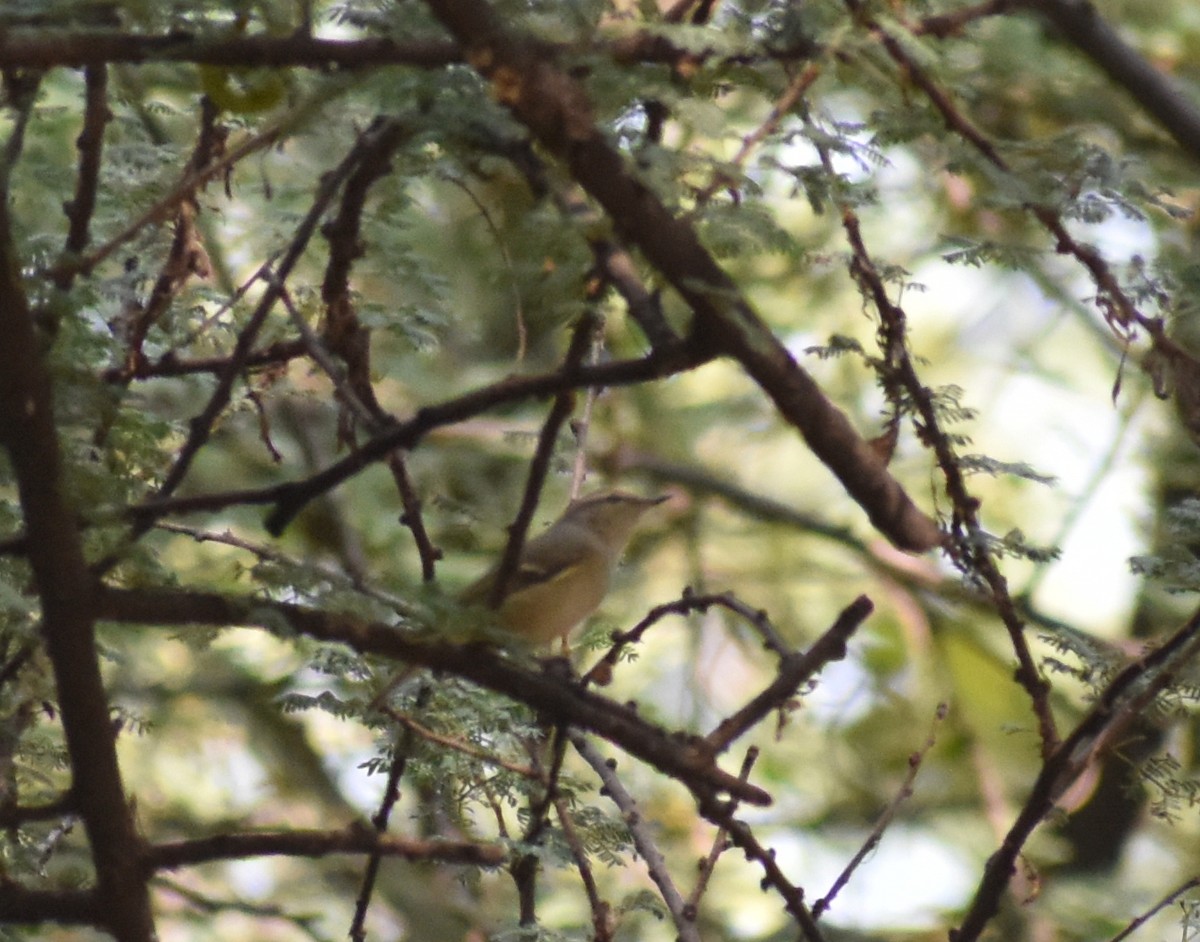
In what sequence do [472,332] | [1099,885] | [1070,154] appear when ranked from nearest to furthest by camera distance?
1. [1070,154]
2. [472,332]
3. [1099,885]

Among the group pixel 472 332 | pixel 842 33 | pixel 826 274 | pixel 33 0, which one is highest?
pixel 826 274

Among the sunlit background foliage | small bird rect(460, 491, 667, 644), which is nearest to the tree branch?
the sunlit background foliage

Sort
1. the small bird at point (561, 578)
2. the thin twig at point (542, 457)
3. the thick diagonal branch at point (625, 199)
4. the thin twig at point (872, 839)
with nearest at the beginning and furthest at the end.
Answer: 1. the thick diagonal branch at point (625, 199)
2. the thin twig at point (542, 457)
3. the thin twig at point (872, 839)
4. the small bird at point (561, 578)

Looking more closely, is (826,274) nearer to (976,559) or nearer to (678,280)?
(976,559)

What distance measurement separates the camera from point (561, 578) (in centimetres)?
294

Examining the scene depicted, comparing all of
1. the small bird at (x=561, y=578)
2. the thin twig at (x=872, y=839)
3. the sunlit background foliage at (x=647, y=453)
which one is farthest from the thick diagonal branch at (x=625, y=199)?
the small bird at (x=561, y=578)

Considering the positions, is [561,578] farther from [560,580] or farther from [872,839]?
[872,839]

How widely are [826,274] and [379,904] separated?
2.93 m

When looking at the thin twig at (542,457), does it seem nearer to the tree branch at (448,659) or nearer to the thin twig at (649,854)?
the tree branch at (448,659)

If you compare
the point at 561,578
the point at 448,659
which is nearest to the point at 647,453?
the point at 561,578

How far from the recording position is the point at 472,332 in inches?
132

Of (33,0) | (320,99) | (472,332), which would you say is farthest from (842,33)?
(472,332)

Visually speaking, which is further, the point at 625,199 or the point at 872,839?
the point at 872,839

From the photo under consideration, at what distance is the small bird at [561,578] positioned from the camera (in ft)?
9.46
